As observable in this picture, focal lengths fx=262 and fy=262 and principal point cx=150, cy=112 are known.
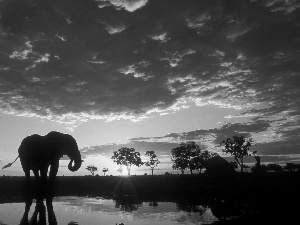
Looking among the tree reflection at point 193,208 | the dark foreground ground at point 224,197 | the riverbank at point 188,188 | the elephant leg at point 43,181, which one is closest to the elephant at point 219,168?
the riverbank at point 188,188

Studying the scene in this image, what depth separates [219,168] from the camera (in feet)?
181

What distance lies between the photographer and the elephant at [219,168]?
54181 millimetres

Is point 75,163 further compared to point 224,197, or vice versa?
point 224,197

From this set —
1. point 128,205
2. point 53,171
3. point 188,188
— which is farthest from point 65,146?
point 188,188

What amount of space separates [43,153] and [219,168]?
47817mm

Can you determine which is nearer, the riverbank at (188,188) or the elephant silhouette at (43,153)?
the elephant silhouette at (43,153)

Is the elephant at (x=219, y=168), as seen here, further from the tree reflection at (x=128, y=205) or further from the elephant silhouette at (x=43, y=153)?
the elephant silhouette at (x=43, y=153)

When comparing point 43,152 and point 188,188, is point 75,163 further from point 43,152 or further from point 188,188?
point 188,188

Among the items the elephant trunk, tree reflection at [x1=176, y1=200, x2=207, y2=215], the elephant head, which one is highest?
the elephant head

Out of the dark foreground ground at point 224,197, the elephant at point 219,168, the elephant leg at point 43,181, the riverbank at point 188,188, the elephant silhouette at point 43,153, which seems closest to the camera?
the dark foreground ground at point 224,197

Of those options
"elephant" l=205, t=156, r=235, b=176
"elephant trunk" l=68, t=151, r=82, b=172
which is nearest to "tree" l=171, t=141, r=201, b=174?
"elephant" l=205, t=156, r=235, b=176

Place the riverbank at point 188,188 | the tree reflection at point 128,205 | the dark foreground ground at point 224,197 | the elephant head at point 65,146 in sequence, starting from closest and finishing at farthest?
1. the dark foreground ground at point 224,197
2. the elephant head at point 65,146
3. the tree reflection at point 128,205
4. the riverbank at point 188,188

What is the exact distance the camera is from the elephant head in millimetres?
13641

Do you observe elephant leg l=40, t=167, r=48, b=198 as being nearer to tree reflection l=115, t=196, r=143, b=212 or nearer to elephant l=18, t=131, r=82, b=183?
elephant l=18, t=131, r=82, b=183
